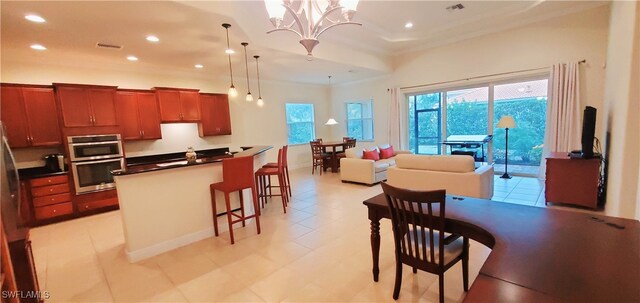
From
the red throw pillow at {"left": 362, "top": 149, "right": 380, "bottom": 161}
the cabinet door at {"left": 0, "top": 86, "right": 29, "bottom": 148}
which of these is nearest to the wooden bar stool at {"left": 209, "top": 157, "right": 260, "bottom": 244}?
the red throw pillow at {"left": 362, "top": 149, "right": 380, "bottom": 161}

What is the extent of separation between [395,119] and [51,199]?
729 centimetres

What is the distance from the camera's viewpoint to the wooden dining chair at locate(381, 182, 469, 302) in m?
1.64

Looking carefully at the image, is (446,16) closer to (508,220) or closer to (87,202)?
(508,220)

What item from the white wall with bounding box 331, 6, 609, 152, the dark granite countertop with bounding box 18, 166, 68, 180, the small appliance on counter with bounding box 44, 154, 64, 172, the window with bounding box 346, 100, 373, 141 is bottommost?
the dark granite countertop with bounding box 18, 166, 68, 180

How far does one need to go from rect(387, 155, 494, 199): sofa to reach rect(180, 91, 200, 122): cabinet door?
4415mm

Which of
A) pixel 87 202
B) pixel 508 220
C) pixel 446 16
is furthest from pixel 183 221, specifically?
pixel 446 16

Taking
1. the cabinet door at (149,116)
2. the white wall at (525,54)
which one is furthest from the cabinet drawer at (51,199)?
the white wall at (525,54)

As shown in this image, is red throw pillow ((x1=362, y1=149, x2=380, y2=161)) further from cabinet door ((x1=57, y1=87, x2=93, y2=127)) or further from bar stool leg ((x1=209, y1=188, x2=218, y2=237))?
cabinet door ((x1=57, y1=87, x2=93, y2=127))

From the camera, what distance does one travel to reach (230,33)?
365cm

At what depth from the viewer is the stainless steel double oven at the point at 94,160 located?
4.20 metres

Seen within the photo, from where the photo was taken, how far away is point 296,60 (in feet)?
17.5

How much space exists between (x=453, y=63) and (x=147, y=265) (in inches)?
271

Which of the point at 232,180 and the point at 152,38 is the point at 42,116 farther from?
the point at 232,180

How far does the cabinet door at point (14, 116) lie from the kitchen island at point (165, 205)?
8.56 feet
